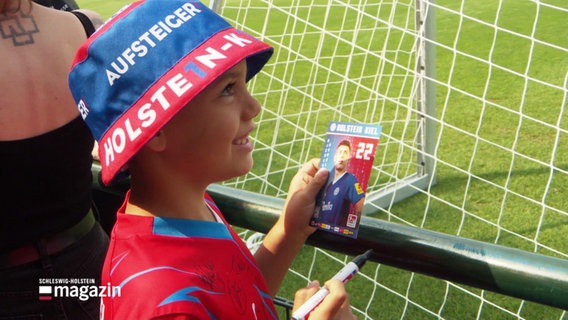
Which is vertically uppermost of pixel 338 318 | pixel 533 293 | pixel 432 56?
pixel 432 56

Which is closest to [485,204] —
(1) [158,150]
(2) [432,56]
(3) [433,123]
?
(3) [433,123]

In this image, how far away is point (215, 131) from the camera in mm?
1124

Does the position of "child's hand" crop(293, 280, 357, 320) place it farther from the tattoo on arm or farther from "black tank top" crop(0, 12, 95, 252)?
the tattoo on arm

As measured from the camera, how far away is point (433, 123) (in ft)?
12.9

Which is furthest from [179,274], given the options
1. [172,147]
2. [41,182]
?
[41,182]

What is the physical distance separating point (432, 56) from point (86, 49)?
113 inches

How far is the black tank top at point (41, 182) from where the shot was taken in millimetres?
1425

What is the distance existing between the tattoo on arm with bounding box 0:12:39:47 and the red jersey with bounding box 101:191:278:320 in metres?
0.52

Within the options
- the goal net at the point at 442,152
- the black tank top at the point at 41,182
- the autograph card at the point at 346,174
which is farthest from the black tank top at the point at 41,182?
the goal net at the point at 442,152

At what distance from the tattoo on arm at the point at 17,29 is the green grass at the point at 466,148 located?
76.4 inches

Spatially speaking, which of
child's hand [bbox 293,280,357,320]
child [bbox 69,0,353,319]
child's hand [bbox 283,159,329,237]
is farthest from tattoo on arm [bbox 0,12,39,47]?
child's hand [bbox 293,280,357,320]

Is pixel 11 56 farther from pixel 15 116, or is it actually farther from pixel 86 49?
pixel 86 49

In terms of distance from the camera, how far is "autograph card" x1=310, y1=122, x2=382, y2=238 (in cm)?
120

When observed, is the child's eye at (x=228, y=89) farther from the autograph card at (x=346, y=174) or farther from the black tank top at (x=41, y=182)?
the black tank top at (x=41, y=182)
